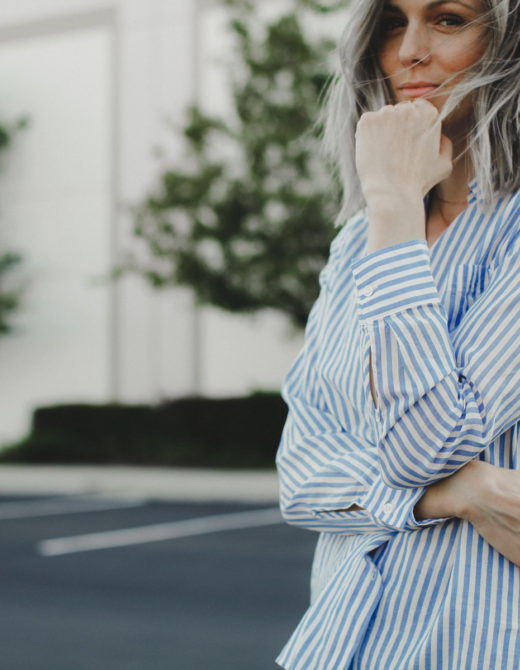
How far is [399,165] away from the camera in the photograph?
4.83ft

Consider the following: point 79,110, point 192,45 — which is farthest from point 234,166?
point 79,110

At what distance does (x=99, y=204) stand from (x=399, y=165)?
18.4 metres

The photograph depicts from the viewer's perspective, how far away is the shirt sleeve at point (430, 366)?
1.32m

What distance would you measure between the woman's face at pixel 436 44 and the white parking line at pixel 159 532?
756cm

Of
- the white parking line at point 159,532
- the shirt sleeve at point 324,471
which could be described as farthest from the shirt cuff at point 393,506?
the white parking line at point 159,532

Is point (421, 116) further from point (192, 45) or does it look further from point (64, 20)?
point (64, 20)

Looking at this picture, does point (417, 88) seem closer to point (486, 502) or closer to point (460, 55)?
point (460, 55)

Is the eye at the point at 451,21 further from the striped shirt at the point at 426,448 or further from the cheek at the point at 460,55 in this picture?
the striped shirt at the point at 426,448

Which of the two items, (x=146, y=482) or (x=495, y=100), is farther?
(x=146, y=482)

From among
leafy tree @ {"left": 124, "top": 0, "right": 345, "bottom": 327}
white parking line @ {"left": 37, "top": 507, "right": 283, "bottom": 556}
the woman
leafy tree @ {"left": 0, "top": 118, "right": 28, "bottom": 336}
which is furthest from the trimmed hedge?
the woman

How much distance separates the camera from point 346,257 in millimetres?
1791

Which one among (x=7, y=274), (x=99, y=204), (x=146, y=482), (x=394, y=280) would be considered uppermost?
(x=99, y=204)

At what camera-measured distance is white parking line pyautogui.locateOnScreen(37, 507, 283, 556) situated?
29.3 ft

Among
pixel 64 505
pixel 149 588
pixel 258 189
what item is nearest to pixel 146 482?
pixel 64 505
